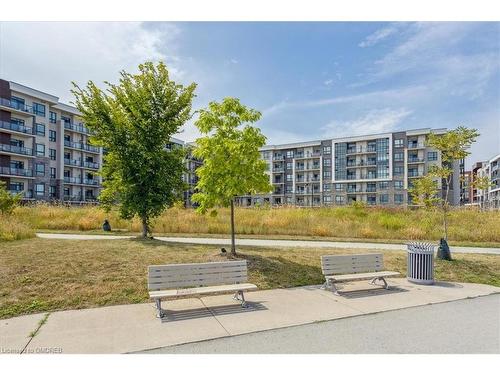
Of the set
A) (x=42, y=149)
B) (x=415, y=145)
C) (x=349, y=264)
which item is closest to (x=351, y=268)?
(x=349, y=264)

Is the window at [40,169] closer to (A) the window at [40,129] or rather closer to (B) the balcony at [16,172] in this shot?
(B) the balcony at [16,172]

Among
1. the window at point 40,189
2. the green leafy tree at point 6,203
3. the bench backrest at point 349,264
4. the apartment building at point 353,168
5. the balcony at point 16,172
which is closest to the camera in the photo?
the bench backrest at point 349,264

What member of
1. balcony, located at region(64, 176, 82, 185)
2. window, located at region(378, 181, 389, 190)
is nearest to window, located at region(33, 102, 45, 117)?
balcony, located at region(64, 176, 82, 185)

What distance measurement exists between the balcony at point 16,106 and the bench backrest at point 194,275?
51309 mm

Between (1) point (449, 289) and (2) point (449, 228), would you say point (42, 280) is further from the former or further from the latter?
(2) point (449, 228)

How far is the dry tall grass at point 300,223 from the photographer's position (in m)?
18.4

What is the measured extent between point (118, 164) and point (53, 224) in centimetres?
967

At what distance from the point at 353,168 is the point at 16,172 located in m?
64.2

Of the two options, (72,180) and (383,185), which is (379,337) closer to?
A: (72,180)

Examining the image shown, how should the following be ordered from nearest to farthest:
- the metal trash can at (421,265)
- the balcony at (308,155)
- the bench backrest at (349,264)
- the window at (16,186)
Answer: the bench backrest at (349,264)
the metal trash can at (421,265)
the window at (16,186)
the balcony at (308,155)

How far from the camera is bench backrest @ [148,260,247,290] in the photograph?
21.0 ft

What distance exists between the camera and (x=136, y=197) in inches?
552

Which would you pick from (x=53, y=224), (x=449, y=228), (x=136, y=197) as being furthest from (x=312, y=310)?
(x=53, y=224)

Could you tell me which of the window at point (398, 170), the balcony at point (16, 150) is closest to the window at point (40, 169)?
the balcony at point (16, 150)
